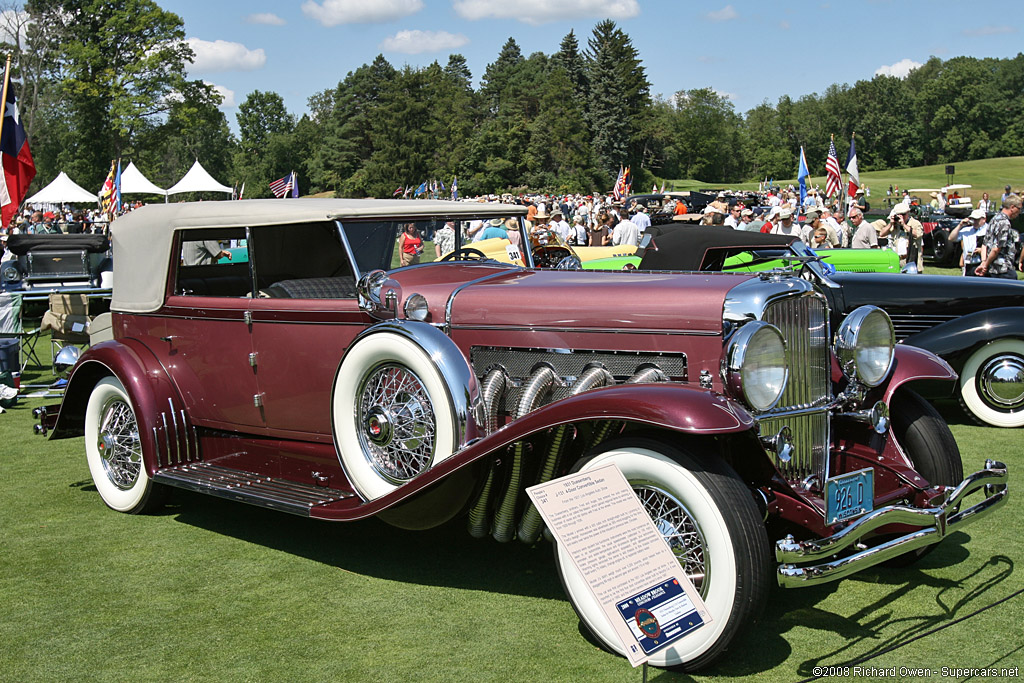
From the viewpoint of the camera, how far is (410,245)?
16.3 ft

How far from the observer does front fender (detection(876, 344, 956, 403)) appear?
13.3ft

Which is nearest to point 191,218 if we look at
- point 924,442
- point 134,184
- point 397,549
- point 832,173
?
point 397,549

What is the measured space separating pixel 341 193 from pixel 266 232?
3088 inches

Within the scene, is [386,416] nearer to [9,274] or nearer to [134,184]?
[9,274]

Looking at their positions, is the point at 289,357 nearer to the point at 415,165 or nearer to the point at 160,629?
the point at 160,629

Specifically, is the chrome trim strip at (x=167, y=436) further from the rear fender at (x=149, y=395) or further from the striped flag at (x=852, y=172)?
the striped flag at (x=852, y=172)

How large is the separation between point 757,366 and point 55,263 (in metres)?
13.4

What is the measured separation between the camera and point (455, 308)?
4312mm

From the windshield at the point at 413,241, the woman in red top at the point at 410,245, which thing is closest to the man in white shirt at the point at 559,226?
the windshield at the point at 413,241

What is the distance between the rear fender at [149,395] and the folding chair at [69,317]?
184 inches

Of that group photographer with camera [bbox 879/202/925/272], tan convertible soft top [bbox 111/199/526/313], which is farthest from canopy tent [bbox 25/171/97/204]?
tan convertible soft top [bbox 111/199/526/313]

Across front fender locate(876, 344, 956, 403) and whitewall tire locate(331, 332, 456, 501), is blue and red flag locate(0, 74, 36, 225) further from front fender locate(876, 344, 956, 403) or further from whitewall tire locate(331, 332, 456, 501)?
front fender locate(876, 344, 956, 403)

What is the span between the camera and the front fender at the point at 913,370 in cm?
407

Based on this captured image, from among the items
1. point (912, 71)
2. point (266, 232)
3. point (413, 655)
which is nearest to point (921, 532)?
point (413, 655)
